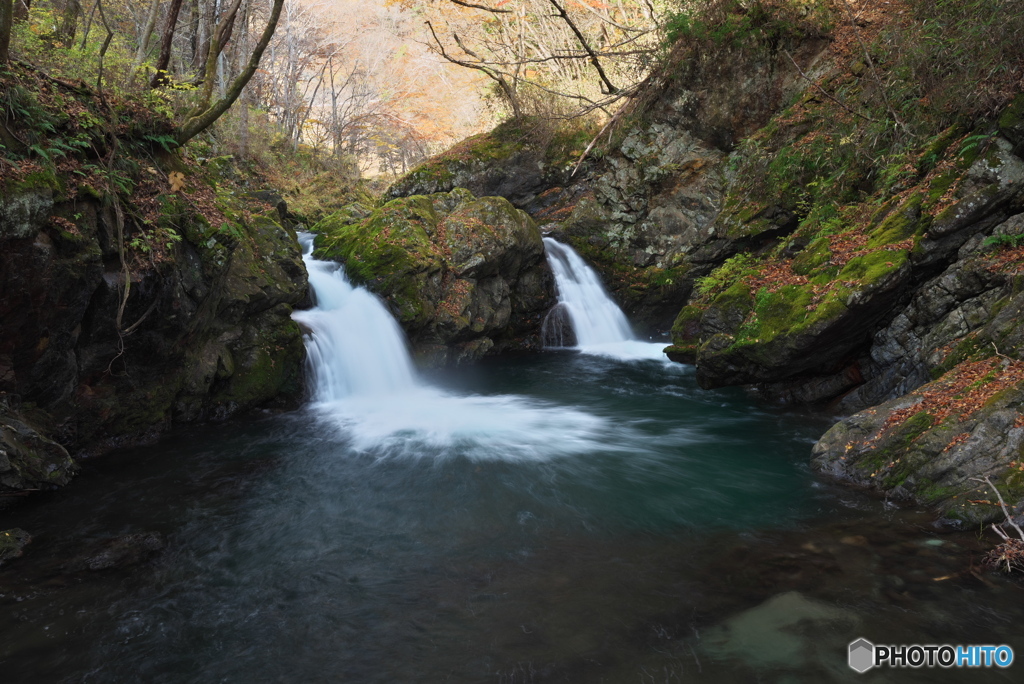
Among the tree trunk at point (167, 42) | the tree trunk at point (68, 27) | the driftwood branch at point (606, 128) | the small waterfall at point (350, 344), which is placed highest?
the driftwood branch at point (606, 128)

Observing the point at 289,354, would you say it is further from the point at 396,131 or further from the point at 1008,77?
the point at 396,131

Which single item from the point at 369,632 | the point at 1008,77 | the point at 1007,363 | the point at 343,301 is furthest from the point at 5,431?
the point at 1008,77

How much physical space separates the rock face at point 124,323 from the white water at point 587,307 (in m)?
6.81

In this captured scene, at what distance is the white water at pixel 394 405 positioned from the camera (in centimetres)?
754

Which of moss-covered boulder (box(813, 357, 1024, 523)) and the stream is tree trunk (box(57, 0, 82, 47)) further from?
moss-covered boulder (box(813, 357, 1024, 523))

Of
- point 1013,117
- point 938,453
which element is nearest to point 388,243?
point 938,453

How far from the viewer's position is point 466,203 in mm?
13289

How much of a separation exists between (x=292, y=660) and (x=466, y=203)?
437 inches

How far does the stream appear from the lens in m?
3.46

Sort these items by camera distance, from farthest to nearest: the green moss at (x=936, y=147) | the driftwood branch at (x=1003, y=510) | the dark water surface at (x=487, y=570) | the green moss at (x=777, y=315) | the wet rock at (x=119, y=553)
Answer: the green moss at (x=777, y=315) → the green moss at (x=936, y=147) → the wet rock at (x=119, y=553) → the driftwood branch at (x=1003, y=510) → the dark water surface at (x=487, y=570)

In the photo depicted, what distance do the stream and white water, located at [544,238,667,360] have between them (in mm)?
5918

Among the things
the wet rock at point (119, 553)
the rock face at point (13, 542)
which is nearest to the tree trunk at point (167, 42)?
the rock face at point (13, 542)

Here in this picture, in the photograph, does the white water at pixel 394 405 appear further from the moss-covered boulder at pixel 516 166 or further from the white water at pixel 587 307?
the moss-covered boulder at pixel 516 166

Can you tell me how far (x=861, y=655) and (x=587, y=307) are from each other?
1131cm
